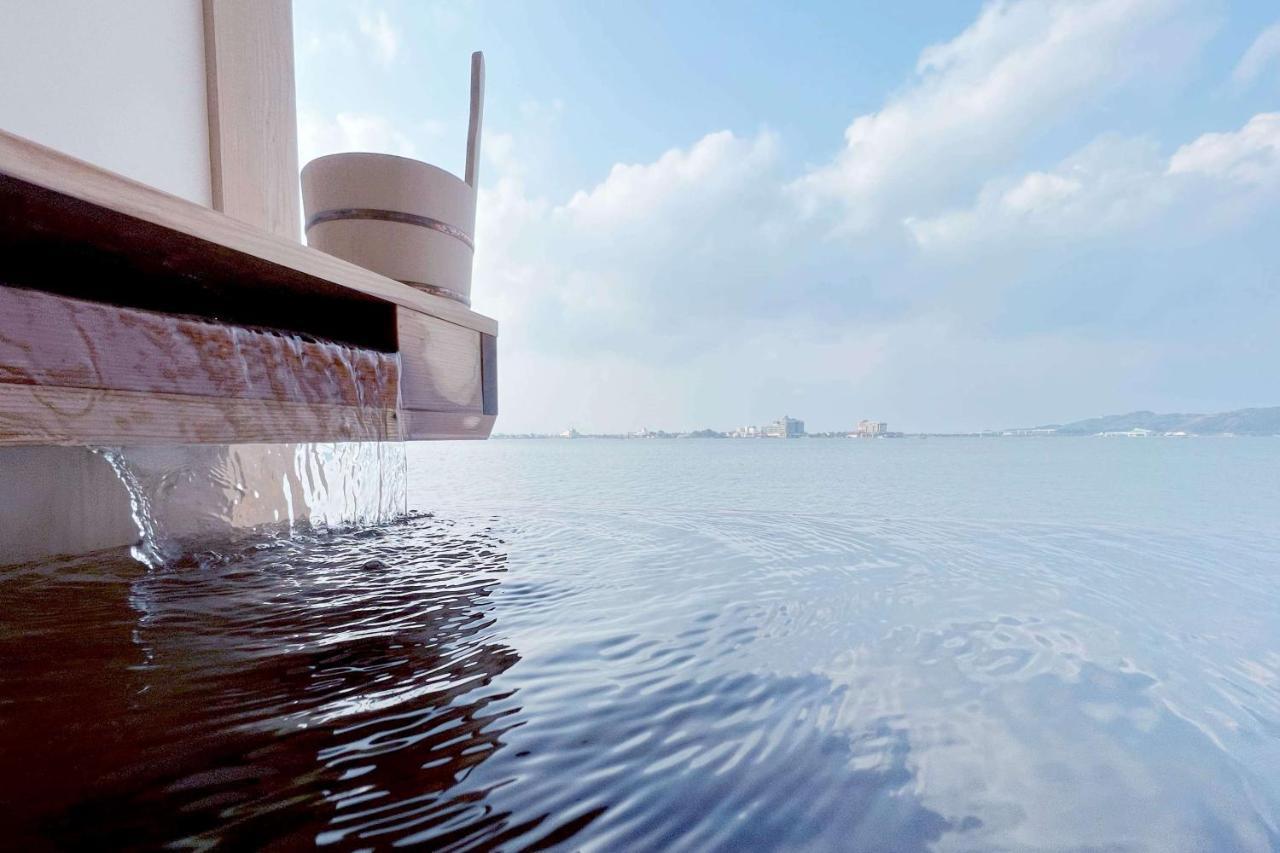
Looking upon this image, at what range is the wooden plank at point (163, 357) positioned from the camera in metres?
0.58

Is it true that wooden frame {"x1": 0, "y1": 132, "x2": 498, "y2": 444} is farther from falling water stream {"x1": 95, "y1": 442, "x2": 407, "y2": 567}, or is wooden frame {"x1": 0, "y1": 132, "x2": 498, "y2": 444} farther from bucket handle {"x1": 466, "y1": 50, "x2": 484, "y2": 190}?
bucket handle {"x1": 466, "y1": 50, "x2": 484, "y2": 190}

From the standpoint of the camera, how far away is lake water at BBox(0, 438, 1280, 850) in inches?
16.4

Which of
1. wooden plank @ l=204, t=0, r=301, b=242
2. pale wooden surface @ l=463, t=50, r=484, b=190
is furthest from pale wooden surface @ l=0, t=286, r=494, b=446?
wooden plank @ l=204, t=0, r=301, b=242

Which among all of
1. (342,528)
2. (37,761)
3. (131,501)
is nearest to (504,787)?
(37,761)

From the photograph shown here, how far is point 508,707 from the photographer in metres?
0.59

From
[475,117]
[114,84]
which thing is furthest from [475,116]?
[114,84]

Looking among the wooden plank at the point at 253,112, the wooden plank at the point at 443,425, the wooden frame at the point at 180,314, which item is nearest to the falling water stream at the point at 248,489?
Answer: the wooden plank at the point at 443,425

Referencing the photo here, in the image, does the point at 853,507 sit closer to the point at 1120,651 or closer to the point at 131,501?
the point at 1120,651

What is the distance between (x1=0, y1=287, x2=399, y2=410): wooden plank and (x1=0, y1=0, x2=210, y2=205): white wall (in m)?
0.64

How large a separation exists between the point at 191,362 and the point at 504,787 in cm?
67

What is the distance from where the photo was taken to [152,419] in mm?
694

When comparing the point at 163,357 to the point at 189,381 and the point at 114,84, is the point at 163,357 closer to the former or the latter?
the point at 189,381

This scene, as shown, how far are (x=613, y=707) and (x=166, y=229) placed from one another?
78cm

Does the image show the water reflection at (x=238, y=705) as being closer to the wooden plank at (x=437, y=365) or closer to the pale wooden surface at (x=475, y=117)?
the wooden plank at (x=437, y=365)
